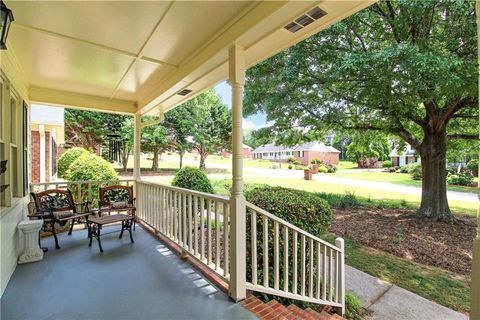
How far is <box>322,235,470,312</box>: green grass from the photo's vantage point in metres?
3.51

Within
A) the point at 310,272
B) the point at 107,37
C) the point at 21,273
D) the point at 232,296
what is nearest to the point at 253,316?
the point at 232,296

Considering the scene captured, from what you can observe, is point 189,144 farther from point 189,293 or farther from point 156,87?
point 189,293

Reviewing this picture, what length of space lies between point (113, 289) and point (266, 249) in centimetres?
164

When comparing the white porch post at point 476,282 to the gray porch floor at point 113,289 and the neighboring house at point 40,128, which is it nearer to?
the gray porch floor at point 113,289

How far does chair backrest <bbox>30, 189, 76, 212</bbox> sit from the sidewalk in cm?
483

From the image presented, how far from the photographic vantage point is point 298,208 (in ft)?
9.95

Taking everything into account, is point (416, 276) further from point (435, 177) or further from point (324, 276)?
point (435, 177)

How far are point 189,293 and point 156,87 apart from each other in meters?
3.13

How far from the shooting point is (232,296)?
7.90 feet

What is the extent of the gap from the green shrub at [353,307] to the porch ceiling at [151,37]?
3.34 m

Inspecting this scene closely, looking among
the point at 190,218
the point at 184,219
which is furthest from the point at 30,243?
the point at 190,218

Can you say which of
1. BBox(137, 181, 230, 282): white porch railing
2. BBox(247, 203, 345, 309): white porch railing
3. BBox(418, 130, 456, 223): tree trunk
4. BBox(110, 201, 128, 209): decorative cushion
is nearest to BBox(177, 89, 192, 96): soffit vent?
BBox(137, 181, 230, 282): white porch railing

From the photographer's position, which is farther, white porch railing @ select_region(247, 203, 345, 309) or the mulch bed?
the mulch bed

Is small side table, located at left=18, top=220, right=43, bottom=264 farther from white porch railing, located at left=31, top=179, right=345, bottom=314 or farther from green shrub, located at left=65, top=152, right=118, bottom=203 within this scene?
green shrub, located at left=65, top=152, right=118, bottom=203
